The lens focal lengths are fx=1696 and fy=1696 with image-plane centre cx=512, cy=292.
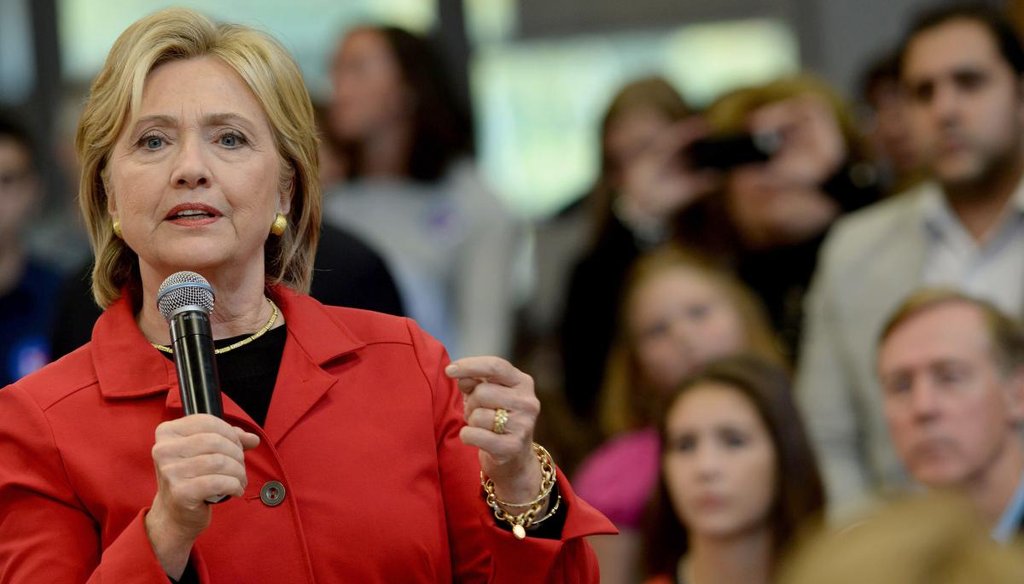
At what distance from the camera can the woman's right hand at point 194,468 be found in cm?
184

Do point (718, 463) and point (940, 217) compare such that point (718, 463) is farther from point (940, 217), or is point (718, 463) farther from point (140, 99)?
point (140, 99)

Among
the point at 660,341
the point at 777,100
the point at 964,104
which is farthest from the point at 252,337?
the point at 777,100

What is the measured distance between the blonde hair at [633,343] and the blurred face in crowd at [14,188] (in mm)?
1832

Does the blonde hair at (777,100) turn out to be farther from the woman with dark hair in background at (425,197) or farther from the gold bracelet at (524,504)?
the gold bracelet at (524,504)

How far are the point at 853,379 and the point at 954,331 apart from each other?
748 mm

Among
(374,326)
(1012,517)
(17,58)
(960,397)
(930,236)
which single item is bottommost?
(1012,517)

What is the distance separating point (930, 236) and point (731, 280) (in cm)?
57

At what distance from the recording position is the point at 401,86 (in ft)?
16.8

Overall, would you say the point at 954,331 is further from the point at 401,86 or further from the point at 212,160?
the point at 212,160

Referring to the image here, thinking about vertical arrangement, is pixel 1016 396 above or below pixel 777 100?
below

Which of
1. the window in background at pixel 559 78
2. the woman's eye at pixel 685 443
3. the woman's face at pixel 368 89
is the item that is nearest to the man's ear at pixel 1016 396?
the woman's eye at pixel 685 443

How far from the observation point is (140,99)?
7.00 feet

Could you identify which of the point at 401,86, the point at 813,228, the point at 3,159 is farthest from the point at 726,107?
the point at 3,159

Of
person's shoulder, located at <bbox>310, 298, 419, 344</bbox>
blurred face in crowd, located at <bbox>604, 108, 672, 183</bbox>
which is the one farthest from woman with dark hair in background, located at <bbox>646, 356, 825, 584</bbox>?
person's shoulder, located at <bbox>310, 298, 419, 344</bbox>
